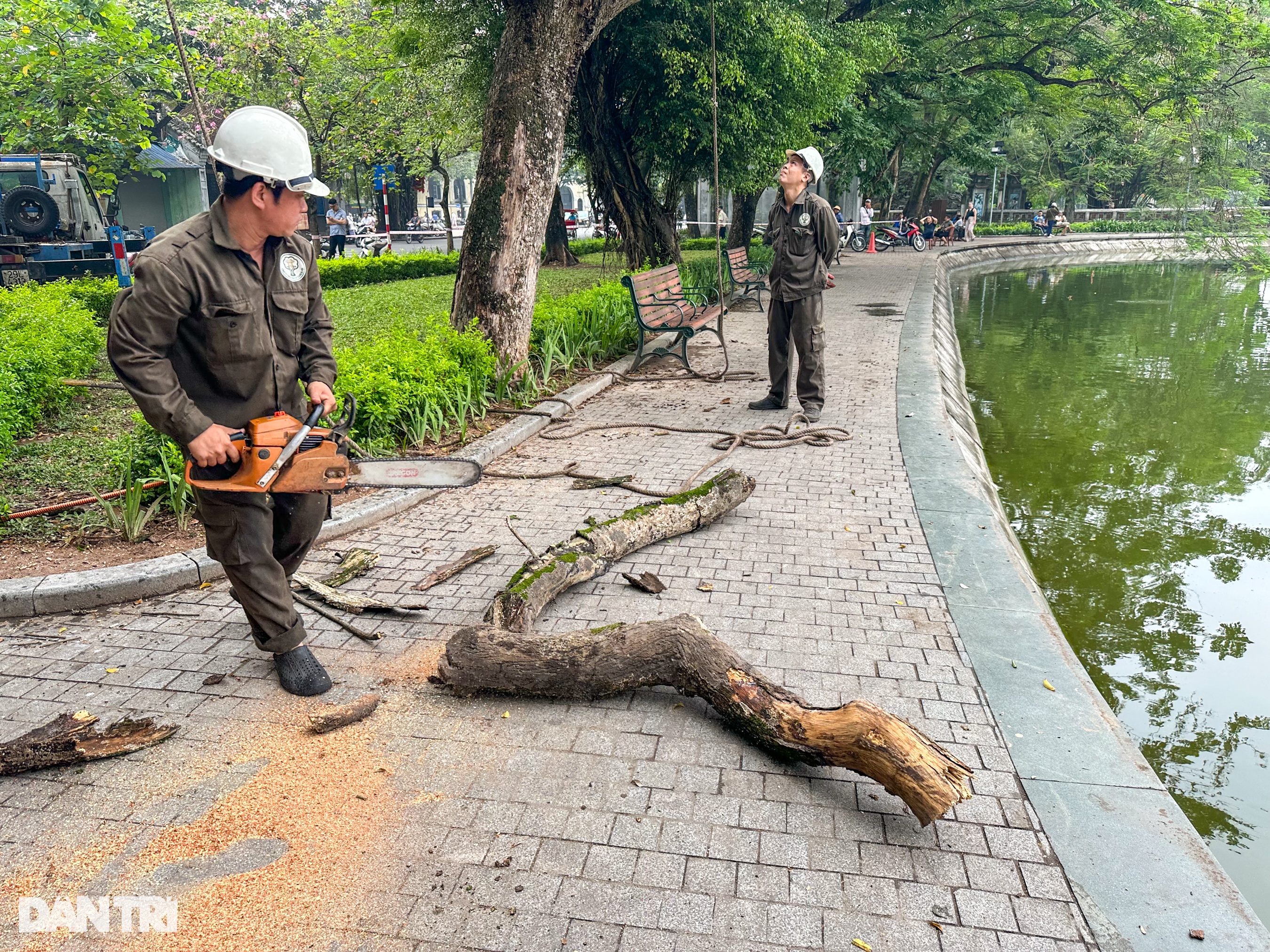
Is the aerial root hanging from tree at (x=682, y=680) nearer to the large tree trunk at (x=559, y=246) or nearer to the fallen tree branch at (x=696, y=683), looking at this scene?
the fallen tree branch at (x=696, y=683)

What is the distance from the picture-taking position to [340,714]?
3.04m

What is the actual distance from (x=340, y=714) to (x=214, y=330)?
1342mm

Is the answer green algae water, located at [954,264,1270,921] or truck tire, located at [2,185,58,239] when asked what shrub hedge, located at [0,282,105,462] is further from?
green algae water, located at [954,264,1270,921]

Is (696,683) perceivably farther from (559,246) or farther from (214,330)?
(559,246)

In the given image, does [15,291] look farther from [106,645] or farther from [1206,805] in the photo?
[1206,805]

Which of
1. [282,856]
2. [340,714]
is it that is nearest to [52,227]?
[340,714]

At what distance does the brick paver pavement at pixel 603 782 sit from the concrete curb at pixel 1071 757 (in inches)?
3.4

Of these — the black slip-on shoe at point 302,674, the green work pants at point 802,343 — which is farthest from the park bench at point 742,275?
the black slip-on shoe at point 302,674

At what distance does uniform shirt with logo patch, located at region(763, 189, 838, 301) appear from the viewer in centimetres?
696

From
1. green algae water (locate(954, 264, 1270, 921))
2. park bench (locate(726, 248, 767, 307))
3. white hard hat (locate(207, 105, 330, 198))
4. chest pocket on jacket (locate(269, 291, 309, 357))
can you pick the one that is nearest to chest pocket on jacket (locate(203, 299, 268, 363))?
chest pocket on jacket (locate(269, 291, 309, 357))

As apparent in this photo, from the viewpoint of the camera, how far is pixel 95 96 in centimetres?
1559

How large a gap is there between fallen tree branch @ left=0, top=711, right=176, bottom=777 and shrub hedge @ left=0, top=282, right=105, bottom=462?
308 cm

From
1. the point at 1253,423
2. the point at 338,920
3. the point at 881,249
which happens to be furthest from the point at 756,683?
the point at 881,249

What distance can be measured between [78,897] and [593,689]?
1.59m
